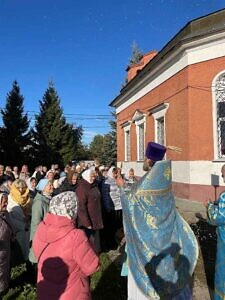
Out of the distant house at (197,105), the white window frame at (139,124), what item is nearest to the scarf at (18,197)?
the distant house at (197,105)

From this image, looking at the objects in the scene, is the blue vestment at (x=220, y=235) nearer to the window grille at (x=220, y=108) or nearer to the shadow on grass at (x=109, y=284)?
the shadow on grass at (x=109, y=284)

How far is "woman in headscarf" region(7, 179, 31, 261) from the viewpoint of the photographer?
6023 millimetres

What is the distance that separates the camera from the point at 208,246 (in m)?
7.37

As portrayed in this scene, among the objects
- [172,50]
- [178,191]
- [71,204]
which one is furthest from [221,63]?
[71,204]

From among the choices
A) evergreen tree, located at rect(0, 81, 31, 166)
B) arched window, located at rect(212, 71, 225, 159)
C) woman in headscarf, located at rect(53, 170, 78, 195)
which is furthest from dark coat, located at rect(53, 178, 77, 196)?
evergreen tree, located at rect(0, 81, 31, 166)

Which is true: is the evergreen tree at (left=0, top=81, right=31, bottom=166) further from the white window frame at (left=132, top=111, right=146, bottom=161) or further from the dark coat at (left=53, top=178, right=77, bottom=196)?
the dark coat at (left=53, top=178, right=77, bottom=196)

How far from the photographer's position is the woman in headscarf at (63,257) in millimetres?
3021

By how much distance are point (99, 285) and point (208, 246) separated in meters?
2.69

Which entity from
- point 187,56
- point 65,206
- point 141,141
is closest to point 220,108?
point 187,56

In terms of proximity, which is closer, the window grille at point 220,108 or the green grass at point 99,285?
the green grass at point 99,285

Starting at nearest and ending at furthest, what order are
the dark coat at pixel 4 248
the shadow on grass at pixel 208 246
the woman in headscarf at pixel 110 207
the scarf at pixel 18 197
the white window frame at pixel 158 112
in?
the dark coat at pixel 4 248, the shadow on grass at pixel 208 246, the scarf at pixel 18 197, the woman in headscarf at pixel 110 207, the white window frame at pixel 158 112

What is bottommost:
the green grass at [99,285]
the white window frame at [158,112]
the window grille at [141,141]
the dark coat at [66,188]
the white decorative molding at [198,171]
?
the green grass at [99,285]

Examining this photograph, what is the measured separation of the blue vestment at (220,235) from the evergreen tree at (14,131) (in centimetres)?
2945

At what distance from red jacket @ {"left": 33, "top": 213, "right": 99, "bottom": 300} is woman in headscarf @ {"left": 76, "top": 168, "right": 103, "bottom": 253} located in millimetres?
3246
